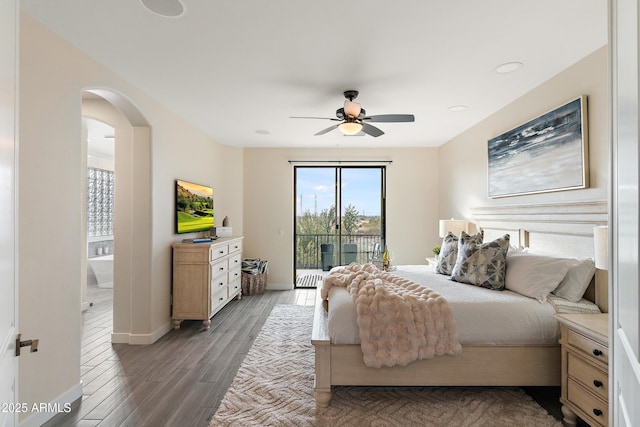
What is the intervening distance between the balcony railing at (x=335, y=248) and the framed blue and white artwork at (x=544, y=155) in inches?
102

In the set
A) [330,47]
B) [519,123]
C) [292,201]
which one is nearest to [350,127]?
[330,47]

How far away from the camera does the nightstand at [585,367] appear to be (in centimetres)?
180

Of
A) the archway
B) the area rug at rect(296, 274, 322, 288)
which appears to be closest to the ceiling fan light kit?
the archway

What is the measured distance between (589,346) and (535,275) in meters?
0.75

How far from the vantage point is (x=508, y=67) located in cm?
273

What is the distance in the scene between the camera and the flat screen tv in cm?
402

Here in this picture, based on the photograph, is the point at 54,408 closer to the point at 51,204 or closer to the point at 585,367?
the point at 51,204

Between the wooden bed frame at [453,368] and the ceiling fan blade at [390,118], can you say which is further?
the ceiling fan blade at [390,118]

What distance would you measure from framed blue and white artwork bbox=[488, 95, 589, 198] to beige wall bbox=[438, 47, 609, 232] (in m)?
0.06

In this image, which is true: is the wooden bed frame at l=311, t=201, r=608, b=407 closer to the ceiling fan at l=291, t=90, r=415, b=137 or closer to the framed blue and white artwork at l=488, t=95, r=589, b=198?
the framed blue and white artwork at l=488, t=95, r=589, b=198

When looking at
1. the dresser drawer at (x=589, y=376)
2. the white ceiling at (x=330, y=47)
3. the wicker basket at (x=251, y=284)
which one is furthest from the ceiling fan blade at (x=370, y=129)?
the wicker basket at (x=251, y=284)

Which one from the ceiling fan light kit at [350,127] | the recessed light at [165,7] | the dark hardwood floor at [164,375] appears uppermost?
the recessed light at [165,7]

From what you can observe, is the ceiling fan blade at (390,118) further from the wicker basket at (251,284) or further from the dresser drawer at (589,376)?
the wicker basket at (251,284)

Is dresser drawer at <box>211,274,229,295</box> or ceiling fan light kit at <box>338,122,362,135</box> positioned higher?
ceiling fan light kit at <box>338,122,362,135</box>
